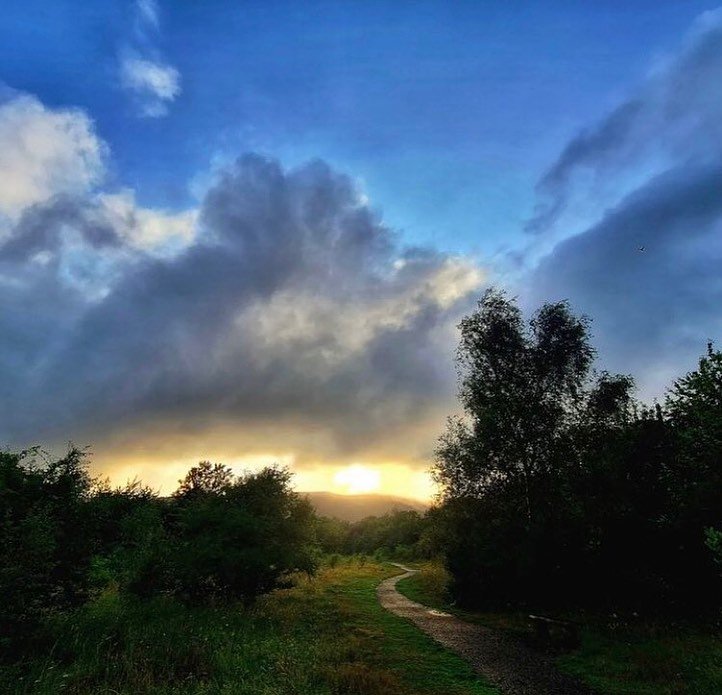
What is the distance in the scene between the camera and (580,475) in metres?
23.1

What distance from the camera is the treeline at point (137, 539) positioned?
13594 mm

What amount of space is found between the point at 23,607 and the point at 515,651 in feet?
51.6

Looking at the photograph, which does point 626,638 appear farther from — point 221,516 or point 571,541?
point 221,516

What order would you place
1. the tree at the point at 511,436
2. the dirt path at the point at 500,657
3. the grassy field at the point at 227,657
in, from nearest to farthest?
1. the grassy field at the point at 227,657
2. the dirt path at the point at 500,657
3. the tree at the point at 511,436

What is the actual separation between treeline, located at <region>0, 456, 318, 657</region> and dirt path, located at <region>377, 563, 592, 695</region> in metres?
7.48

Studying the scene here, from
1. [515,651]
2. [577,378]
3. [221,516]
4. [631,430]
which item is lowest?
[515,651]

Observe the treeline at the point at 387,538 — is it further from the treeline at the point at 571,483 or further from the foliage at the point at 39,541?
the foliage at the point at 39,541

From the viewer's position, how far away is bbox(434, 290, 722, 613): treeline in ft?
59.7

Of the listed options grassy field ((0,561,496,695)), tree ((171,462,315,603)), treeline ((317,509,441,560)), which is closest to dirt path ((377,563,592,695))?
grassy field ((0,561,496,695))

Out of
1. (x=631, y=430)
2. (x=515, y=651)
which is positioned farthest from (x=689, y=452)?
(x=515, y=651)

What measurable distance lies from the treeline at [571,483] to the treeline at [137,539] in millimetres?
10352

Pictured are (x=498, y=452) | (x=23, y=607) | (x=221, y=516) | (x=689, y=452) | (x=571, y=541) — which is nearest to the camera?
(x=23, y=607)

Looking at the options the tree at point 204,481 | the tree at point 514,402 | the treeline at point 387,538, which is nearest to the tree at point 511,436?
the tree at point 514,402

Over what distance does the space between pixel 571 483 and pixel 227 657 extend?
1702 centimetres
